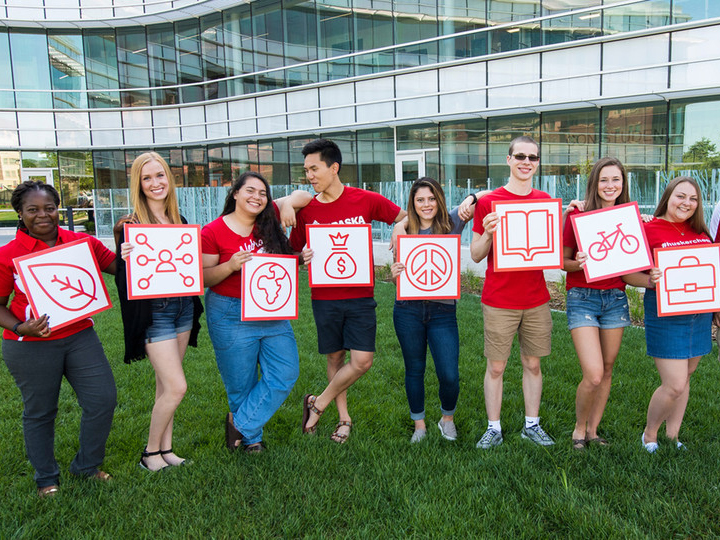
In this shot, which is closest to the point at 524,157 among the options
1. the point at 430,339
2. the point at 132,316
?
the point at 430,339

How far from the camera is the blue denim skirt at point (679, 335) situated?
3.71 m

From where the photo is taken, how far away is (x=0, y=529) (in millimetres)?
3082

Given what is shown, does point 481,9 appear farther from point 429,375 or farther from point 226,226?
point 226,226

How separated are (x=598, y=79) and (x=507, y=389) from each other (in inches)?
436

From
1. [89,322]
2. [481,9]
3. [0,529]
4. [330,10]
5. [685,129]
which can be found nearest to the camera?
[0,529]

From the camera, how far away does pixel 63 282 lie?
3.35 metres

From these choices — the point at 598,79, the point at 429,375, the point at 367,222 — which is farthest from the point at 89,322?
the point at 598,79

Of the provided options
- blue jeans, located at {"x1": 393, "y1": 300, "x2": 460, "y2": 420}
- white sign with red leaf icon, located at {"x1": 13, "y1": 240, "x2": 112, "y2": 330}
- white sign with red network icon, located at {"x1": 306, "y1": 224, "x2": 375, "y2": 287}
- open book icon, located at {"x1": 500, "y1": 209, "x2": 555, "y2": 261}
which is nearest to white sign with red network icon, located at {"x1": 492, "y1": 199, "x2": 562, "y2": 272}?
open book icon, located at {"x1": 500, "y1": 209, "x2": 555, "y2": 261}

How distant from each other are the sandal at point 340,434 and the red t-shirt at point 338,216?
1.07 m

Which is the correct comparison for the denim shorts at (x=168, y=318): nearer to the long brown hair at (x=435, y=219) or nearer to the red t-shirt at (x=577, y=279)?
the long brown hair at (x=435, y=219)

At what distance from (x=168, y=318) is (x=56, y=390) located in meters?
0.82

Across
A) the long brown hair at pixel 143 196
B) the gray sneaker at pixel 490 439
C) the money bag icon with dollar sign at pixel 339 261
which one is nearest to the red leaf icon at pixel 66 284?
the long brown hair at pixel 143 196

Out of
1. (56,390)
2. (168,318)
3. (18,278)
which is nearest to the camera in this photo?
(18,278)

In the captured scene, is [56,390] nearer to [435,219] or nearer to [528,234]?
[435,219]
